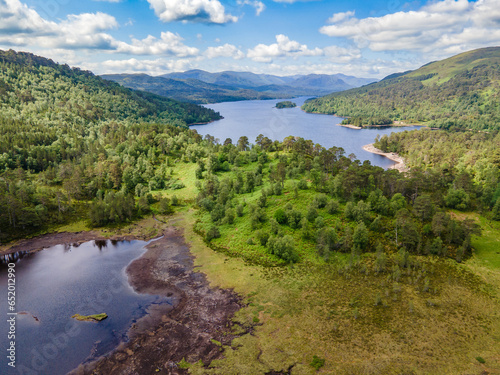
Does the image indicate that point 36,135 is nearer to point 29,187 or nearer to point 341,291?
point 29,187

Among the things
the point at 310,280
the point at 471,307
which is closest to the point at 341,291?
the point at 310,280

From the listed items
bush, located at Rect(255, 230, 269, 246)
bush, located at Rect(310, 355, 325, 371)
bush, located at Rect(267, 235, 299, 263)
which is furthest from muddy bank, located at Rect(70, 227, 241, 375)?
bush, located at Rect(255, 230, 269, 246)

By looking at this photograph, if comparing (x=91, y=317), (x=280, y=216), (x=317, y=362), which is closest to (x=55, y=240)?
(x=91, y=317)

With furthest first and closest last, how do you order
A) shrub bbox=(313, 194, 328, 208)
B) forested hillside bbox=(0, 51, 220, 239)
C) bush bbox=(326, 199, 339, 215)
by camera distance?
1. forested hillside bbox=(0, 51, 220, 239)
2. shrub bbox=(313, 194, 328, 208)
3. bush bbox=(326, 199, 339, 215)

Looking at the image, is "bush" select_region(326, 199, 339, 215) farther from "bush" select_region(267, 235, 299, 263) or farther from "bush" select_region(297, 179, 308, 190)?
"bush" select_region(267, 235, 299, 263)

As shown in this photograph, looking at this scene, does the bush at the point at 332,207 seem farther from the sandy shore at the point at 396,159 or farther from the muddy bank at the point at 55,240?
the sandy shore at the point at 396,159

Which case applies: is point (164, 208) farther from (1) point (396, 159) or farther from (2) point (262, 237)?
(1) point (396, 159)
